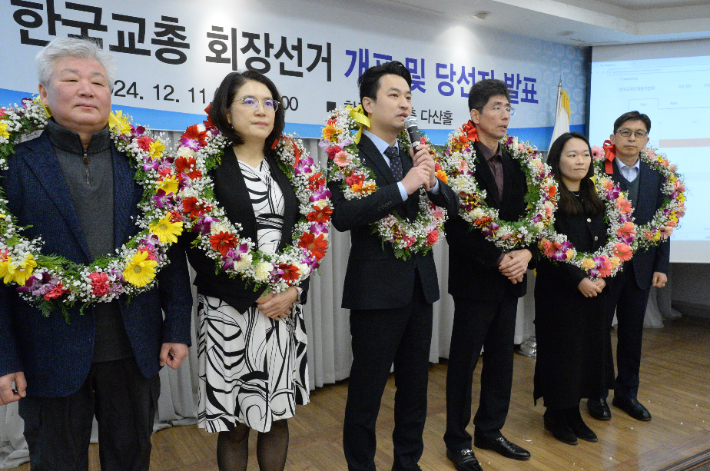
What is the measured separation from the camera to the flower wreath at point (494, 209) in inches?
94.3

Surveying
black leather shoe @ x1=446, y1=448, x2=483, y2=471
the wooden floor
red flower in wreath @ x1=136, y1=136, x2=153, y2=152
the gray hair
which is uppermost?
the gray hair

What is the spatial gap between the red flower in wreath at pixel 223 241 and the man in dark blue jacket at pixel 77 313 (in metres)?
0.26

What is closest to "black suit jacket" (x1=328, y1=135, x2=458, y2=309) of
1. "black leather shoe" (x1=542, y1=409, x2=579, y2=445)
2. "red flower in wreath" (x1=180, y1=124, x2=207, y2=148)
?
"red flower in wreath" (x1=180, y1=124, x2=207, y2=148)

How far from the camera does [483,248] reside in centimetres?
242

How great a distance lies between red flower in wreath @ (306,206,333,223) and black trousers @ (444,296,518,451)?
3.00 ft

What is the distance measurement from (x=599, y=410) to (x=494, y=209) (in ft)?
5.36

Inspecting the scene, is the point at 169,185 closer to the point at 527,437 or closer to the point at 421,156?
the point at 421,156

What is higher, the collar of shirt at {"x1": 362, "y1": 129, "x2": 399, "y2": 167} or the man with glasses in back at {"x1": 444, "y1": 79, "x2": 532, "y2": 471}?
the collar of shirt at {"x1": 362, "y1": 129, "x2": 399, "y2": 167}

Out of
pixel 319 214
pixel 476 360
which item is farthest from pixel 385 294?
pixel 476 360

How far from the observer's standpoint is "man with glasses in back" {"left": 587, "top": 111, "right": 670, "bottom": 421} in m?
3.21

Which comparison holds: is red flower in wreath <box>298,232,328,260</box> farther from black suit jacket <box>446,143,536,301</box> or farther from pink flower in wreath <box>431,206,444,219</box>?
black suit jacket <box>446,143,536,301</box>

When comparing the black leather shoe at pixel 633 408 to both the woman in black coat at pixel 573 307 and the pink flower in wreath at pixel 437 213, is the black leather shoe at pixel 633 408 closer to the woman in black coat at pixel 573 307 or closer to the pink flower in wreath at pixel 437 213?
the woman in black coat at pixel 573 307

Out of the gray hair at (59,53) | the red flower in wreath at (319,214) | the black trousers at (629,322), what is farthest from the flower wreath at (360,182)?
the black trousers at (629,322)

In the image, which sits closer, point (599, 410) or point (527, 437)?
point (527, 437)
